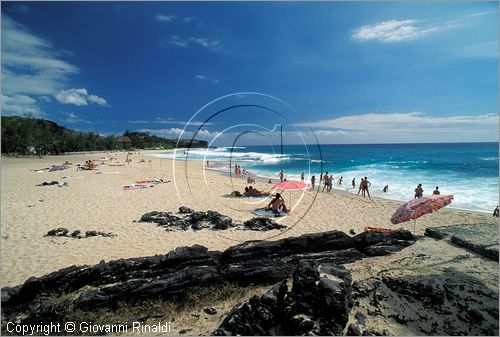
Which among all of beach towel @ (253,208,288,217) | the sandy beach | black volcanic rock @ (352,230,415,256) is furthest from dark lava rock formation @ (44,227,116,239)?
black volcanic rock @ (352,230,415,256)

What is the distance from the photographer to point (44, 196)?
17375 millimetres

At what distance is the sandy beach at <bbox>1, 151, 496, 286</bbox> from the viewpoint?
28.8 feet

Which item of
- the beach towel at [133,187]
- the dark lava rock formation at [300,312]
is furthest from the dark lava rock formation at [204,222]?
the beach towel at [133,187]

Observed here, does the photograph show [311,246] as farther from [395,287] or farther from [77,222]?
[77,222]

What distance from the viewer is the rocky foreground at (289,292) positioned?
4.55 metres

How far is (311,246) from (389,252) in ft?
6.95

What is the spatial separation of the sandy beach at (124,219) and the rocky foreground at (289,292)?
2427mm

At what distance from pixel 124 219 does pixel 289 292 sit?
10.4 meters

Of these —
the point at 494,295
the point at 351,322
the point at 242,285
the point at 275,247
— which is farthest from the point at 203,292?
the point at 494,295

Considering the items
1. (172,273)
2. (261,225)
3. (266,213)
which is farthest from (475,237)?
(266,213)

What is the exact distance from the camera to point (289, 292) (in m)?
4.86

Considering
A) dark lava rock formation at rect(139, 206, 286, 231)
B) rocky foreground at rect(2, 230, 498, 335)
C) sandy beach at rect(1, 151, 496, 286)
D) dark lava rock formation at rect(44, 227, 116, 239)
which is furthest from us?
dark lava rock formation at rect(139, 206, 286, 231)

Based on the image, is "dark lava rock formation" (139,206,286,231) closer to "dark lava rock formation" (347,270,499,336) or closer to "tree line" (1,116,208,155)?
"dark lava rock formation" (347,270,499,336)

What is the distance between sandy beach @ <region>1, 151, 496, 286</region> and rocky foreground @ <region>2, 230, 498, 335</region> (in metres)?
2.43
